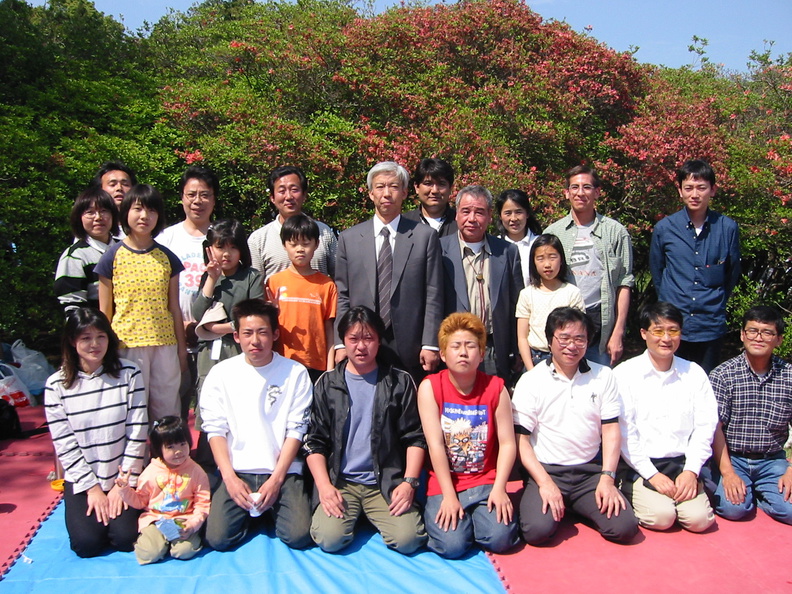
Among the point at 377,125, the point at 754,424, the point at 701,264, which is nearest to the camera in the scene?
the point at 754,424

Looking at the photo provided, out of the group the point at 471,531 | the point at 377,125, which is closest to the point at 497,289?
the point at 471,531

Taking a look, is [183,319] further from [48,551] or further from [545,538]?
[545,538]

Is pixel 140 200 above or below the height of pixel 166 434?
above

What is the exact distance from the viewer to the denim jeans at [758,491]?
3303 mm

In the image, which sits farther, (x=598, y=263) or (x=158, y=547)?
(x=598, y=263)

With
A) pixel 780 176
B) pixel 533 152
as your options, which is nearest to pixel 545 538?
pixel 533 152

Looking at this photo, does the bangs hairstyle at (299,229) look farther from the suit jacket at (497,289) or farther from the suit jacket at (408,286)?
the suit jacket at (497,289)

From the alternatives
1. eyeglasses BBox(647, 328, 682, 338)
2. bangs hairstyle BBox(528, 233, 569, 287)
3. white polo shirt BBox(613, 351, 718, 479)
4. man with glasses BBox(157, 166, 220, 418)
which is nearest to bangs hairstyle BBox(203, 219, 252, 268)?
man with glasses BBox(157, 166, 220, 418)

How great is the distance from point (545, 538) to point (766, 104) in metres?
6.54

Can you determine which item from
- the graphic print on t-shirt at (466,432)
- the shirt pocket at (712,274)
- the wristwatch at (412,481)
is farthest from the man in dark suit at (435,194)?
the shirt pocket at (712,274)

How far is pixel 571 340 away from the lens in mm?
3172

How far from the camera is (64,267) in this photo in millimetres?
3514

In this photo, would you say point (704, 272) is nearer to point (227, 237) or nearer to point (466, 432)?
point (466, 432)

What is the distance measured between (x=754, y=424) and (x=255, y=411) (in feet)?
9.09
